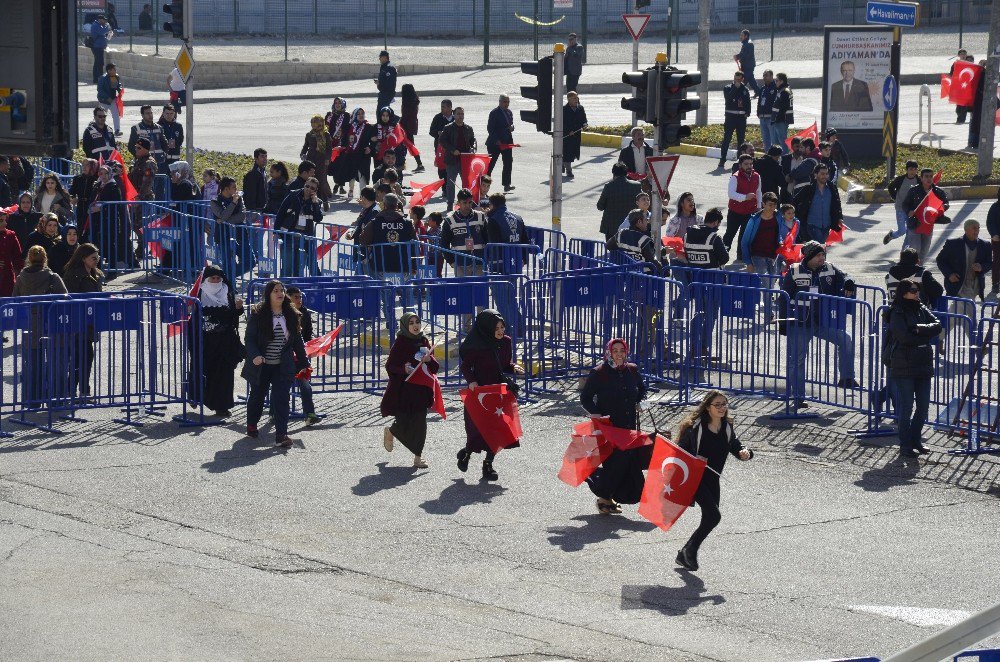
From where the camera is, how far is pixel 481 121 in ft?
126

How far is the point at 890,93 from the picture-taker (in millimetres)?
30359

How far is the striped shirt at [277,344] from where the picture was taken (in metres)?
15.4

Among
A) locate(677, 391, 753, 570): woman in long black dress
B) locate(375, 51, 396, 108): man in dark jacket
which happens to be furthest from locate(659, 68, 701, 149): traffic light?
locate(375, 51, 396, 108): man in dark jacket

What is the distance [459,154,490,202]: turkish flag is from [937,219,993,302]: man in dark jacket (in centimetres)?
686

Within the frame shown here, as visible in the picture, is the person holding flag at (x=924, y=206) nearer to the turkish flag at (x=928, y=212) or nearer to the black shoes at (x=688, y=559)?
the turkish flag at (x=928, y=212)

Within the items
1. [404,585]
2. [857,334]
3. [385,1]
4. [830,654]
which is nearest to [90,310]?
[404,585]

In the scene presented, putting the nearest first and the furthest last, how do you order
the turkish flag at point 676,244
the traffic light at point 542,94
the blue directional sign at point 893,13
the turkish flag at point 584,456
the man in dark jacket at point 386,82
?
the turkish flag at point 584,456, the traffic light at point 542,94, the turkish flag at point 676,244, the blue directional sign at point 893,13, the man in dark jacket at point 386,82

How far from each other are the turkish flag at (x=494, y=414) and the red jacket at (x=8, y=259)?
653 centimetres

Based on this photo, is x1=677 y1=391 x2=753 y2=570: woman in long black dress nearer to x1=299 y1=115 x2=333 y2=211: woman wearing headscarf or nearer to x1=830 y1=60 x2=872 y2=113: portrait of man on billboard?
x1=299 y1=115 x2=333 y2=211: woman wearing headscarf

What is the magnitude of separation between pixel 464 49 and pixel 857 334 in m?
35.6

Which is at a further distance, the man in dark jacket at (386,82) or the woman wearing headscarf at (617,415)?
the man in dark jacket at (386,82)

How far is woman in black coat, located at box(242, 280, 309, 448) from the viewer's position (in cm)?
1537

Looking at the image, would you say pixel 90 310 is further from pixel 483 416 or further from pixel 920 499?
pixel 920 499

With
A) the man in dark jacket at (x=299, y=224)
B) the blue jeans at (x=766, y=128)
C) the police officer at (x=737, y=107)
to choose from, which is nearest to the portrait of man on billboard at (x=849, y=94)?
the blue jeans at (x=766, y=128)
